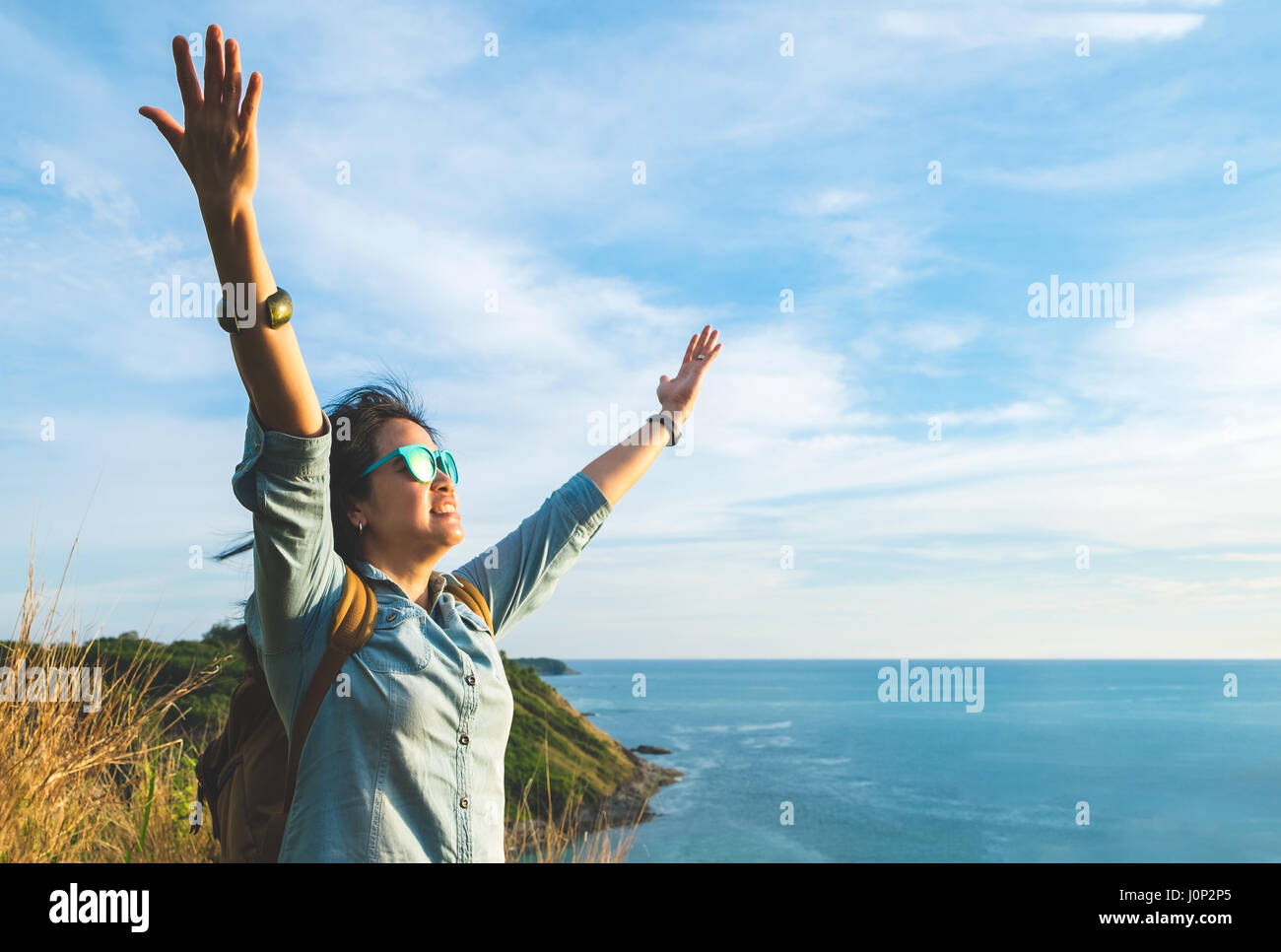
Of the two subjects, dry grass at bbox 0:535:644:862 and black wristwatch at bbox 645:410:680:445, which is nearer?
black wristwatch at bbox 645:410:680:445

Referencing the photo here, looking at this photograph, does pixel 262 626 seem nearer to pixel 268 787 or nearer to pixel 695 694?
pixel 268 787

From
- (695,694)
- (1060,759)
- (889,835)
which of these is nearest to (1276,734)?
(1060,759)

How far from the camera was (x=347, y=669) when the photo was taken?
167cm

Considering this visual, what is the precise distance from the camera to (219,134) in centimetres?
139

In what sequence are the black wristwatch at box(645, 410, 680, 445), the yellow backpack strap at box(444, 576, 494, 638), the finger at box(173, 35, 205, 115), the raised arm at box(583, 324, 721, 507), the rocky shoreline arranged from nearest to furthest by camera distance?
the finger at box(173, 35, 205, 115) < the yellow backpack strap at box(444, 576, 494, 638) < the raised arm at box(583, 324, 721, 507) < the black wristwatch at box(645, 410, 680, 445) < the rocky shoreline

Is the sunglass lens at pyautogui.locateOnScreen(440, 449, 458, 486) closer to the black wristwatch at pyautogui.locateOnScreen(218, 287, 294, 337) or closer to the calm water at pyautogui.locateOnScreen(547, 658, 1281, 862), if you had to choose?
the black wristwatch at pyautogui.locateOnScreen(218, 287, 294, 337)

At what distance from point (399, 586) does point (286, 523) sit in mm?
420

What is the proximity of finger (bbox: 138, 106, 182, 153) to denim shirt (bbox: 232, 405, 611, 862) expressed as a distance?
46 cm

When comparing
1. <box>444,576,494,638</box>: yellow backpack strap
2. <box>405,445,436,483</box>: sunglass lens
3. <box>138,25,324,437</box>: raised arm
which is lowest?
<box>444,576,494,638</box>: yellow backpack strap

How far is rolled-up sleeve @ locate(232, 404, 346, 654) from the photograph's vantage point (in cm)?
154

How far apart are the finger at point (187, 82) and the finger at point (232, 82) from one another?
0.12ft

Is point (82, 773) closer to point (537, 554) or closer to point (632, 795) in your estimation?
point (537, 554)

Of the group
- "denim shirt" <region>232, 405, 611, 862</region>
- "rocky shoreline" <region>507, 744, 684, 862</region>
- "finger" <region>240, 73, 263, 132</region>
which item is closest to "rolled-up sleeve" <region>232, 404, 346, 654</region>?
"denim shirt" <region>232, 405, 611, 862</region>

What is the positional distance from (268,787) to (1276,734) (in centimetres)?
13894
